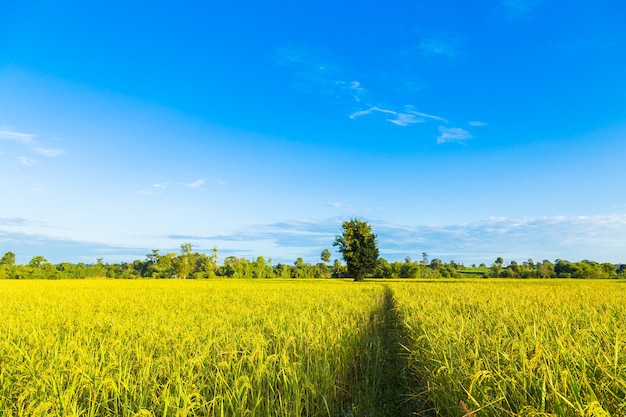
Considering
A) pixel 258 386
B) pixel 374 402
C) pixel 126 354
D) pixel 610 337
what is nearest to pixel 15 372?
pixel 126 354

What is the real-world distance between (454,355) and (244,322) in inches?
202

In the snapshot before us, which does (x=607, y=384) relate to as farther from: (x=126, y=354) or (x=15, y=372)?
(x=15, y=372)

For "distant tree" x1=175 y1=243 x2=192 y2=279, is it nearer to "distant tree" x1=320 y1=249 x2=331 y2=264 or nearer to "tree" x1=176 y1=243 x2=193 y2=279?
"tree" x1=176 y1=243 x2=193 y2=279

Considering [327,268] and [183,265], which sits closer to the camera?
[183,265]

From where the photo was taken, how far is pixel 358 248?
168ft

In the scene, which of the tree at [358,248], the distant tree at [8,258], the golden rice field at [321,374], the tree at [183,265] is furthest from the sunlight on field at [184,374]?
the distant tree at [8,258]

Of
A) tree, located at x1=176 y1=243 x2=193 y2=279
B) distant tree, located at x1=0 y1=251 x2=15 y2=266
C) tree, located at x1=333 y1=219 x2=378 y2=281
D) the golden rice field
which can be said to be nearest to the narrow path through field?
the golden rice field

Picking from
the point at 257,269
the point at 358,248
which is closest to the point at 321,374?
the point at 358,248

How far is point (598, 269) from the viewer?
5884cm

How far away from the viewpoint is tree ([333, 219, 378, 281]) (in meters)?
50.7

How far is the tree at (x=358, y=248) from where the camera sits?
166ft

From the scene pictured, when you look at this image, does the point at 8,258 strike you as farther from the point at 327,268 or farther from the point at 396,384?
the point at 396,384

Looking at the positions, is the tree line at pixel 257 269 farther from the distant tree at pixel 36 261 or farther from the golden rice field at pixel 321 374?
the golden rice field at pixel 321 374

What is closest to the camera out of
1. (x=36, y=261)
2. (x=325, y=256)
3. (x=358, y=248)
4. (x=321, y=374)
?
(x=321, y=374)
